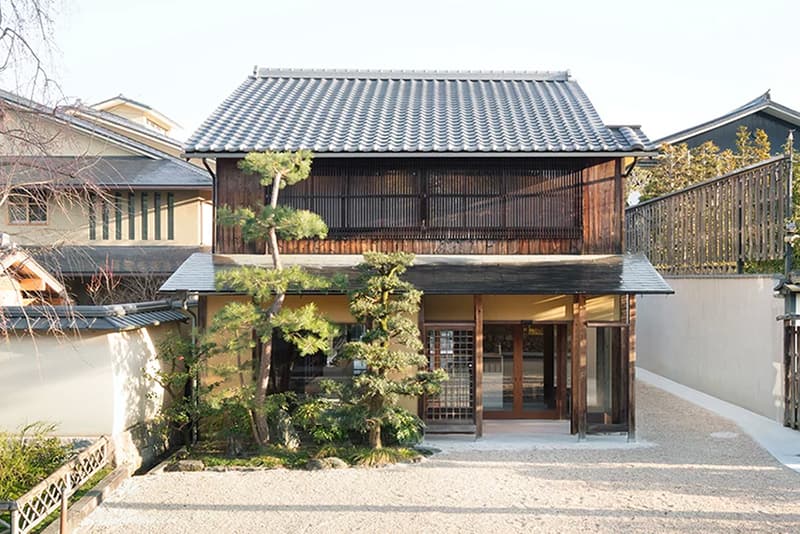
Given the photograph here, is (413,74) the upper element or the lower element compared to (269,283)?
upper

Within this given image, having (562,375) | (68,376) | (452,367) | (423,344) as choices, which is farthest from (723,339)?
(68,376)

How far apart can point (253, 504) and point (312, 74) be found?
1119cm

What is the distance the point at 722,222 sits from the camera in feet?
47.7

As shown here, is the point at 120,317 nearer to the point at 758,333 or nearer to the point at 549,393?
the point at 549,393

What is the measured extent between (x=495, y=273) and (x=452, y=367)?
1.90 metres

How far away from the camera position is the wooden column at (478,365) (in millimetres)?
11228

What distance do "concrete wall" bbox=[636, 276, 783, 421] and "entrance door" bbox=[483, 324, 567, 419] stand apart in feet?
12.3

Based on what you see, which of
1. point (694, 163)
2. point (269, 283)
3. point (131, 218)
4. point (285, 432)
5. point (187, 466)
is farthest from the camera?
point (694, 163)

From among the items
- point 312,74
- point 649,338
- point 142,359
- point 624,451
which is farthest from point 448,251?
point 649,338

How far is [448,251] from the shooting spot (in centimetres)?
1227

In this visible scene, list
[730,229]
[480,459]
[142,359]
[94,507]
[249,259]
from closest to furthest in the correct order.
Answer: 1. [94,507]
2. [480,459]
3. [142,359]
4. [249,259]
5. [730,229]

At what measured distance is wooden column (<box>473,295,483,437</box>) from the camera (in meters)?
11.2

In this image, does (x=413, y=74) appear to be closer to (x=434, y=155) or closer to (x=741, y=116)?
(x=434, y=155)

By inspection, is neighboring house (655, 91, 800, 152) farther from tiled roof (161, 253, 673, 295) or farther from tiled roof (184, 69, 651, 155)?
tiled roof (161, 253, 673, 295)
